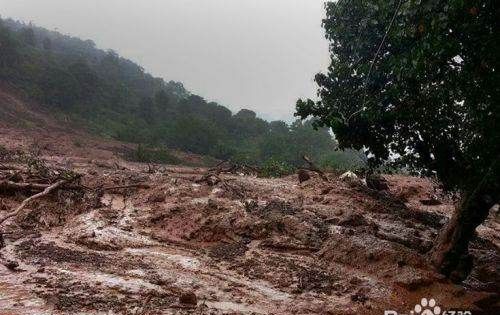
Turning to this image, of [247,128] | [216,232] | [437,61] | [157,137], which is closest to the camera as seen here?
[437,61]

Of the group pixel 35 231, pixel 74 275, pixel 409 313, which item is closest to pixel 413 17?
pixel 409 313

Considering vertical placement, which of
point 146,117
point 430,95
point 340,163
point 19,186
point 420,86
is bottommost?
point 19,186

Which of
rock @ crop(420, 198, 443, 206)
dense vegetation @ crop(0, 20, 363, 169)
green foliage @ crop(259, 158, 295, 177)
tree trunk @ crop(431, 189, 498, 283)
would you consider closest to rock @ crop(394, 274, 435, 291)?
tree trunk @ crop(431, 189, 498, 283)

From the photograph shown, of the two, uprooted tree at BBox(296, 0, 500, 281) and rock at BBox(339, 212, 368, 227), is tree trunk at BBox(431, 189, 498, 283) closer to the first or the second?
uprooted tree at BBox(296, 0, 500, 281)

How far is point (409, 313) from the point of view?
5.72 m

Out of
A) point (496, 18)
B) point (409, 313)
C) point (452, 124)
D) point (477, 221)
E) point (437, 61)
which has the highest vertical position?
point (496, 18)

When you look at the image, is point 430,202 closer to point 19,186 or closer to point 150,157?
point 19,186

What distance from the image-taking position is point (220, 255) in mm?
7227

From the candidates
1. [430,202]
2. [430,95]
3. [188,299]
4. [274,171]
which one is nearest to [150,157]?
[274,171]

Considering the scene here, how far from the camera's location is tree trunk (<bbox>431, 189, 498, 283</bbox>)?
21.7 ft

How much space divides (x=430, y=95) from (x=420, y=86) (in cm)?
25

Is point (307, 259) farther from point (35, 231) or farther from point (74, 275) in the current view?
point (35, 231)

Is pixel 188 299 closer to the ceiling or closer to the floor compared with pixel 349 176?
closer to the floor

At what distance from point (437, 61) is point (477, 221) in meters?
2.67
